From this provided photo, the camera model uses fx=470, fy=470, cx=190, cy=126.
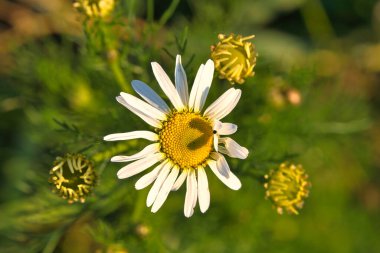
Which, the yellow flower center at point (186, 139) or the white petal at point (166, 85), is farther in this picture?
the yellow flower center at point (186, 139)

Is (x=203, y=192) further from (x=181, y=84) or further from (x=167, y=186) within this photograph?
(x=181, y=84)

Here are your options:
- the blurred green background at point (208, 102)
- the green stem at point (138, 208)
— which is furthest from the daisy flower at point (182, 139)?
the green stem at point (138, 208)

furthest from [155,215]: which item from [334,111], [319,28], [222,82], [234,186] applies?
[319,28]

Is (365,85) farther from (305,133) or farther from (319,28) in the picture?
(305,133)

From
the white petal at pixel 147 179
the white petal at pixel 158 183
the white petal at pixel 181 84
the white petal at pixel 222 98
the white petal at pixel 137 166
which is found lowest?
the white petal at pixel 158 183

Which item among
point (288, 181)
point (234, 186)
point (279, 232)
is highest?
point (234, 186)

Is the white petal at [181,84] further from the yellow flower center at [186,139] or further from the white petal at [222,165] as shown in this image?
the white petal at [222,165]
